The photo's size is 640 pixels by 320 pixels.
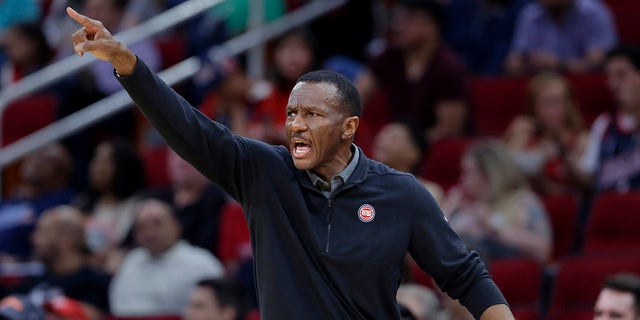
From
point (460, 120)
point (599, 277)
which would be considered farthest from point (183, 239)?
point (599, 277)

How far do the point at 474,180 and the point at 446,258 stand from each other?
3.36 metres

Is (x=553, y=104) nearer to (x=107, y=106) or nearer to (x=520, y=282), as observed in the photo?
(x=520, y=282)

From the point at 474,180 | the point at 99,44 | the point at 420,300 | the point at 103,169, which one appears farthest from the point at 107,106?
the point at 99,44

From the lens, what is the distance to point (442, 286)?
3965 millimetres

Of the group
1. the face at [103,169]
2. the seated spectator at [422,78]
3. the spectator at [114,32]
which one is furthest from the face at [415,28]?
the face at [103,169]

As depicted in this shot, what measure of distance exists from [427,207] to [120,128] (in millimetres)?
5739

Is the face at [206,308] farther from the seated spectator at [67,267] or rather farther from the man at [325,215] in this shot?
the man at [325,215]

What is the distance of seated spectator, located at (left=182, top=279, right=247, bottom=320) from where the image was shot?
641 centimetres

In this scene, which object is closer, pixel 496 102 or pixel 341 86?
pixel 341 86

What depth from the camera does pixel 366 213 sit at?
3.84 m

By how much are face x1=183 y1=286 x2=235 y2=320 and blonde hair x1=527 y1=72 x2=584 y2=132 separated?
2445 millimetres

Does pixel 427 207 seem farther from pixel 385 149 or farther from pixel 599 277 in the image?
pixel 385 149

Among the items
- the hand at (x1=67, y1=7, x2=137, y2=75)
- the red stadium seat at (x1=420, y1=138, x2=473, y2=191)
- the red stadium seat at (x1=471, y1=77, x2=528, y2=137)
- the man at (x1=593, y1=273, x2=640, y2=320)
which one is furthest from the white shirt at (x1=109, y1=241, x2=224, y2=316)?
the hand at (x1=67, y1=7, x2=137, y2=75)

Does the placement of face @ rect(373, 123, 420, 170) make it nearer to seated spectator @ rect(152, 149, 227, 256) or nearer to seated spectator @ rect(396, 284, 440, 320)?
seated spectator @ rect(152, 149, 227, 256)
